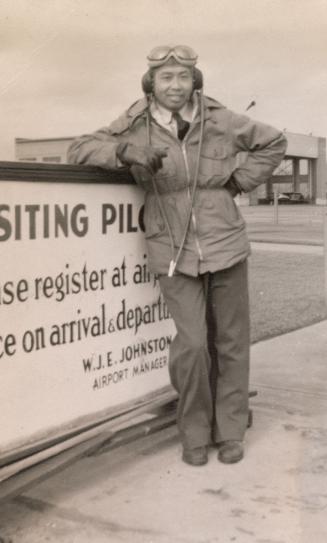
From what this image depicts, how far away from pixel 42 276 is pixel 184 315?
0.82m

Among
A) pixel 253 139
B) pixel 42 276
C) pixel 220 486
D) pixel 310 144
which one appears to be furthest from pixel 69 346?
pixel 310 144

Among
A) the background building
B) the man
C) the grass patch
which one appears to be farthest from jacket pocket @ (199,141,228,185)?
the background building

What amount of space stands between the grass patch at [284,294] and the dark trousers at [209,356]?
9.57ft

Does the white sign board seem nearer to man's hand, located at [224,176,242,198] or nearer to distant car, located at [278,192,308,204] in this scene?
man's hand, located at [224,176,242,198]

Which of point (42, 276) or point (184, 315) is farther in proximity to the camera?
point (184, 315)

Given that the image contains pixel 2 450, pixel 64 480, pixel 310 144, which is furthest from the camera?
pixel 310 144

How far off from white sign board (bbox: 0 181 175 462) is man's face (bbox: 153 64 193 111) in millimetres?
457

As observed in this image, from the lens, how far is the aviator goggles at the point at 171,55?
4062 mm

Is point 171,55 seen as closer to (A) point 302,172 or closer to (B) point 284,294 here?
(B) point 284,294

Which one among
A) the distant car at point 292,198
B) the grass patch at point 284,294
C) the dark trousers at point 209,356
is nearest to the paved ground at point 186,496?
the dark trousers at point 209,356

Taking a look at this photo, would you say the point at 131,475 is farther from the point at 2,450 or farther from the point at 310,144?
the point at 310,144

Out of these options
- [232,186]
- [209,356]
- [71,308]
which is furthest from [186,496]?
[232,186]

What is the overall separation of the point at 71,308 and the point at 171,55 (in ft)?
4.22

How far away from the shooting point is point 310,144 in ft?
223
